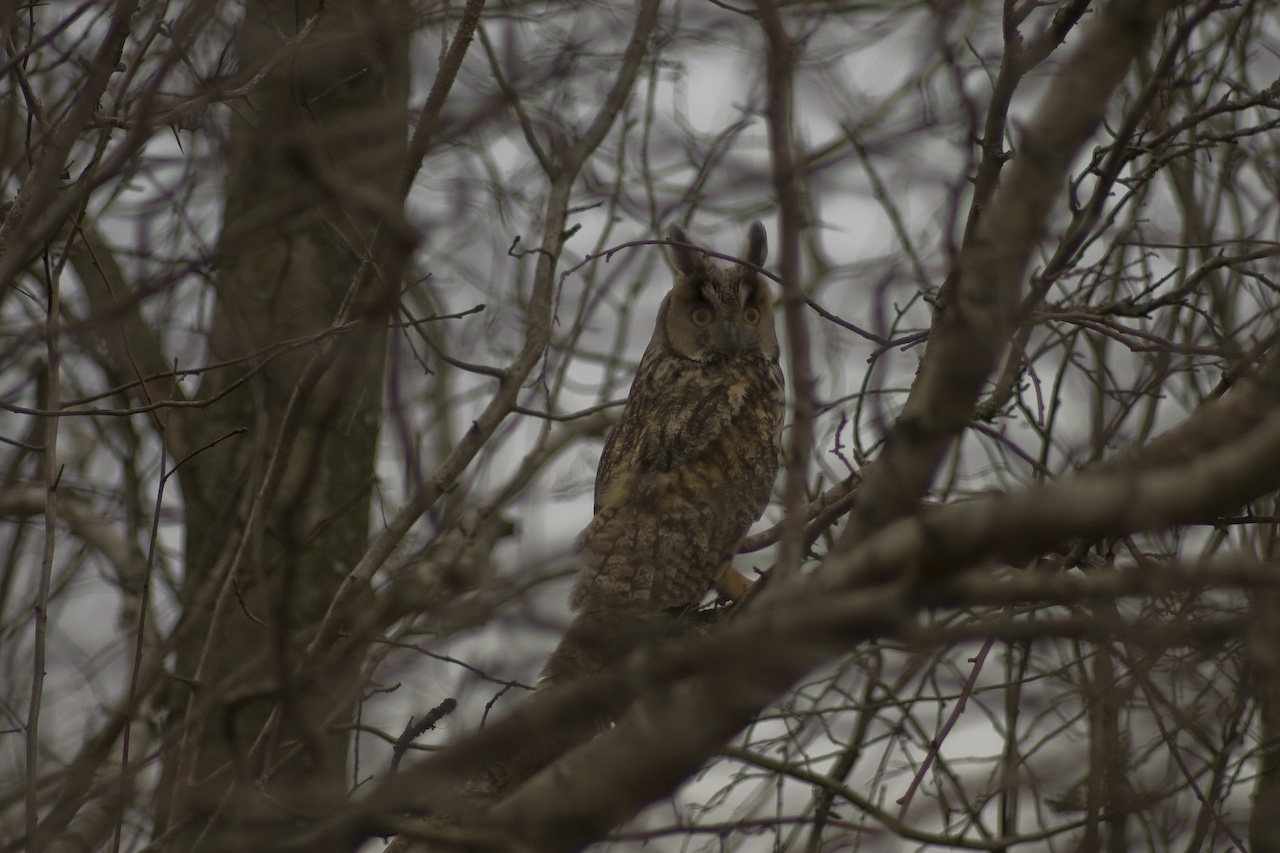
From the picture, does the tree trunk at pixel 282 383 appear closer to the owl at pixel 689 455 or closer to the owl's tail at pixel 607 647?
the owl's tail at pixel 607 647

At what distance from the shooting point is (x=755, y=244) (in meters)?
5.43

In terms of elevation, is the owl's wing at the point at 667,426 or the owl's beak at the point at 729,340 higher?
the owl's beak at the point at 729,340

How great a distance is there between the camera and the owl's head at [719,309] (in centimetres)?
514

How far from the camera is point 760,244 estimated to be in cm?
545

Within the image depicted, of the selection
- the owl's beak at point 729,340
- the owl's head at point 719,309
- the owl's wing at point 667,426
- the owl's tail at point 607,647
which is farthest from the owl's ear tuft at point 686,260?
the owl's tail at point 607,647

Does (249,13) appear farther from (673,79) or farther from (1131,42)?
(1131,42)

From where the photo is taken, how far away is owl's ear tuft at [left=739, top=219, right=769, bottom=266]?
541 cm

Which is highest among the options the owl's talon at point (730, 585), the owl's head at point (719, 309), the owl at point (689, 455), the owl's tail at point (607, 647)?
the owl's head at point (719, 309)

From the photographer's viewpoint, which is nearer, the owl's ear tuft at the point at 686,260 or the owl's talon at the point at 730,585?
the owl's talon at the point at 730,585

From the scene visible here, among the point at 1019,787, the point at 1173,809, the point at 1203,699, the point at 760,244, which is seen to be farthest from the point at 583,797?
the point at 760,244

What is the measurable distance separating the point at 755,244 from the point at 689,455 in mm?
1318

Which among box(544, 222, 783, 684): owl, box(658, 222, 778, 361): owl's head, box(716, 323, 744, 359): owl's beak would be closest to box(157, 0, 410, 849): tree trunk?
box(544, 222, 783, 684): owl

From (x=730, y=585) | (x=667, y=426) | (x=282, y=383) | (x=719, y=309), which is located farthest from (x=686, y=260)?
(x=282, y=383)

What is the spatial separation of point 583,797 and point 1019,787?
1623 millimetres
